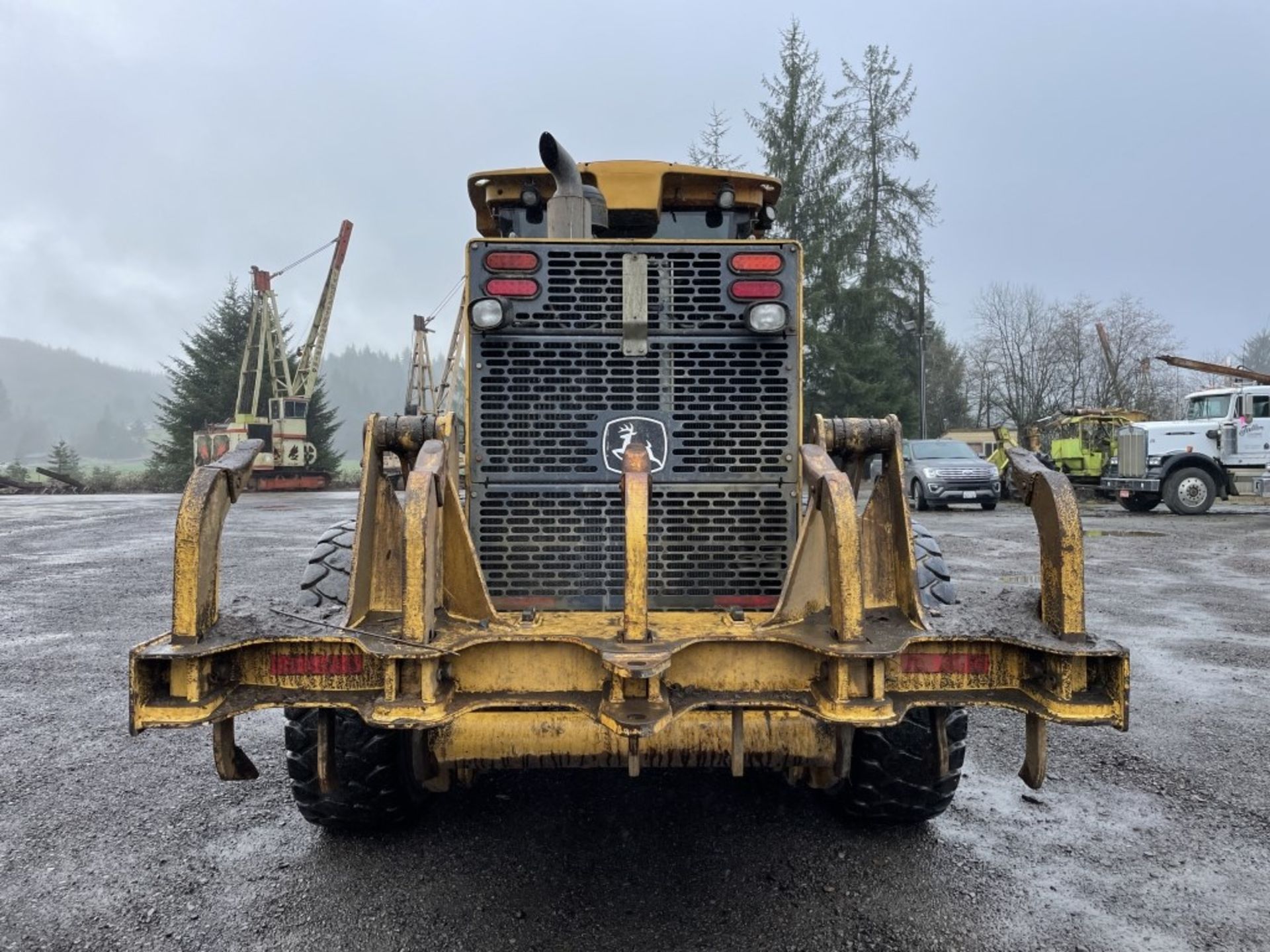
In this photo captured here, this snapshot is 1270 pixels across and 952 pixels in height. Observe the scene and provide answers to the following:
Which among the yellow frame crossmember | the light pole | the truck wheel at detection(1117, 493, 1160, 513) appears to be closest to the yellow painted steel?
the yellow frame crossmember

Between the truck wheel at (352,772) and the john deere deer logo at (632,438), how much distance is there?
103 centimetres

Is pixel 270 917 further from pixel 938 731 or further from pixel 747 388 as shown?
pixel 747 388

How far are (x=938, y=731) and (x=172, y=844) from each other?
2855 mm

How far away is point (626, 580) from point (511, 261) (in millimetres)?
1553

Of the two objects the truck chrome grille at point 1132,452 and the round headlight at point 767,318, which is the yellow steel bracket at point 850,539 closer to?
the round headlight at point 767,318

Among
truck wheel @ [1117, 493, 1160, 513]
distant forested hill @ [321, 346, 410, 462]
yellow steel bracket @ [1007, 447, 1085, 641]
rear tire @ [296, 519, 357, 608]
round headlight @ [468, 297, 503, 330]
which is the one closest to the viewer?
yellow steel bracket @ [1007, 447, 1085, 641]

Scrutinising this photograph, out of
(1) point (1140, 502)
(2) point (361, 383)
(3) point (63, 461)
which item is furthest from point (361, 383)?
(1) point (1140, 502)

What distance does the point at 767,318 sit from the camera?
10.8ft

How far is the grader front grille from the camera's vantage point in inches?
130

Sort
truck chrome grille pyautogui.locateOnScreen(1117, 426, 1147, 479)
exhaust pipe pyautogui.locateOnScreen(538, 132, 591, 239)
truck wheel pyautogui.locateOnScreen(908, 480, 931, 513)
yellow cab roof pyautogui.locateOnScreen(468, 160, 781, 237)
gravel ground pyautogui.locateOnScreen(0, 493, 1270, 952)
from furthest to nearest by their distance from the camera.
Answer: truck wheel pyautogui.locateOnScreen(908, 480, 931, 513)
truck chrome grille pyautogui.locateOnScreen(1117, 426, 1147, 479)
yellow cab roof pyautogui.locateOnScreen(468, 160, 781, 237)
exhaust pipe pyautogui.locateOnScreen(538, 132, 591, 239)
gravel ground pyautogui.locateOnScreen(0, 493, 1270, 952)

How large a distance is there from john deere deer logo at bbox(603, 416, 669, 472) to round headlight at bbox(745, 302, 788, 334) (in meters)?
0.55

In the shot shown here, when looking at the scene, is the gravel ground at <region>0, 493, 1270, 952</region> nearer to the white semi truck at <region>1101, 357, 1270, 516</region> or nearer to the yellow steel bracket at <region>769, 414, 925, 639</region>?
the yellow steel bracket at <region>769, 414, 925, 639</region>

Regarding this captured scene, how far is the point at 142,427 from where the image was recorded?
13800 centimetres

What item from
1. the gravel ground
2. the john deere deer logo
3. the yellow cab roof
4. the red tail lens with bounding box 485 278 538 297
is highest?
the yellow cab roof
